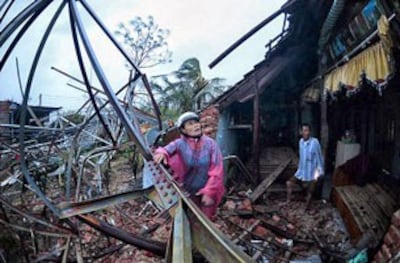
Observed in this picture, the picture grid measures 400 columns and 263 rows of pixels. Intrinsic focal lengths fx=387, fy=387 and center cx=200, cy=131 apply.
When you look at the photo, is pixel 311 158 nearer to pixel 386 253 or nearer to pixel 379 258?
pixel 379 258

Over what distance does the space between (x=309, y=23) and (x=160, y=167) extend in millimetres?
7912

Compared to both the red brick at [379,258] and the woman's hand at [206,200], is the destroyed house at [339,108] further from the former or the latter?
the woman's hand at [206,200]

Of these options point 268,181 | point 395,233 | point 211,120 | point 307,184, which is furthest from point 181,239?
point 211,120

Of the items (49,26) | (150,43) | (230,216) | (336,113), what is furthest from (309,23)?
(150,43)

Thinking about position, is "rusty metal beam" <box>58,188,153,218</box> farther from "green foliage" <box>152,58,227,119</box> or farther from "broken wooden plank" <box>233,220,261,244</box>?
"green foliage" <box>152,58,227,119</box>

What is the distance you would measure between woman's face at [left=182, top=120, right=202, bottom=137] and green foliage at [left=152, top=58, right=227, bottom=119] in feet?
48.1

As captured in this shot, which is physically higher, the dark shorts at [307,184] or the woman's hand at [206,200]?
the woman's hand at [206,200]

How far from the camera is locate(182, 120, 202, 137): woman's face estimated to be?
12.9ft

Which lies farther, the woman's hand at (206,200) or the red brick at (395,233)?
the red brick at (395,233)

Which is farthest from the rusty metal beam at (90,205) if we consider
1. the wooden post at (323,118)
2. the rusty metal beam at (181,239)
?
the wooden post at (323,118)

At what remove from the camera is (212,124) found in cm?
1146

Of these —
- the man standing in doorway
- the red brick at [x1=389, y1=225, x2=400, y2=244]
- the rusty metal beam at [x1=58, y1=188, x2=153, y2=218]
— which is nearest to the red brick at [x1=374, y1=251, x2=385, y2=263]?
the red brick at [x1=389, y1=225, x2=400, y2=244]

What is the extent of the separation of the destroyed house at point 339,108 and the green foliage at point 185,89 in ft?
20.7

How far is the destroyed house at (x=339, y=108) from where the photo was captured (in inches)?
210
